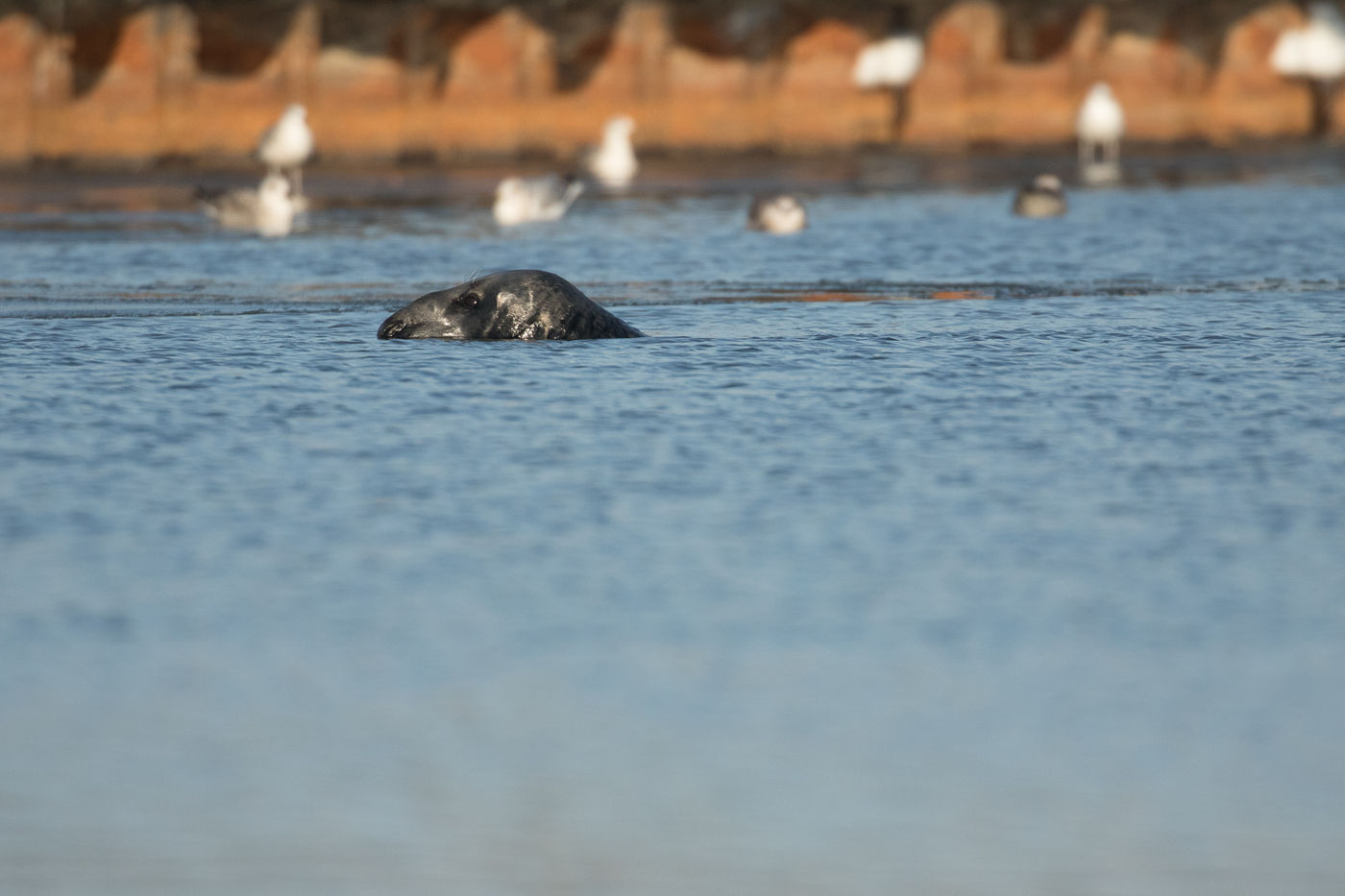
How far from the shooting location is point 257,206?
18.1m

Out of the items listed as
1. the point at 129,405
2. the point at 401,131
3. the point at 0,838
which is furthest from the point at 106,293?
the point at 401,131

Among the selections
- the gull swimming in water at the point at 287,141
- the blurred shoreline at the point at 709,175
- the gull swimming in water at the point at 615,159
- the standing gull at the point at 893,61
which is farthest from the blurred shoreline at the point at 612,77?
the gull swimming in water at the point at 287,141

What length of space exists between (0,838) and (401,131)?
2473 centimetres

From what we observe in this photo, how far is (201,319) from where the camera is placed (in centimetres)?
1172

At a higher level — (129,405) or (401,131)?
(401,131)

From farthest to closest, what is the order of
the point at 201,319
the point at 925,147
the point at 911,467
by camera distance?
the point at 925,147 < the point at 201,319 < the point at 911,467

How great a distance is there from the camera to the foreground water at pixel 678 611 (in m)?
3.99

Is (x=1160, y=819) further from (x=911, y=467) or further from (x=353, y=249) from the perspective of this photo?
(x=353, y=249)

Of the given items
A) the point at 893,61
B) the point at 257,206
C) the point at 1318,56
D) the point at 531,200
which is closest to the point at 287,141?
the point at 257,206

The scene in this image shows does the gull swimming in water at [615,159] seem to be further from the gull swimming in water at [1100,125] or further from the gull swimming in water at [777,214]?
the gull swimming in water at [777,214]

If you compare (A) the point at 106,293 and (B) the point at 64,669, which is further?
(A) the point at 106,293

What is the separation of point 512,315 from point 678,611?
548cm

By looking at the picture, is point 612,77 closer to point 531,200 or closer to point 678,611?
point 531,200

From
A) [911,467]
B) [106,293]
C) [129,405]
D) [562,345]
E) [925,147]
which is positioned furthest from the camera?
[925,147]
